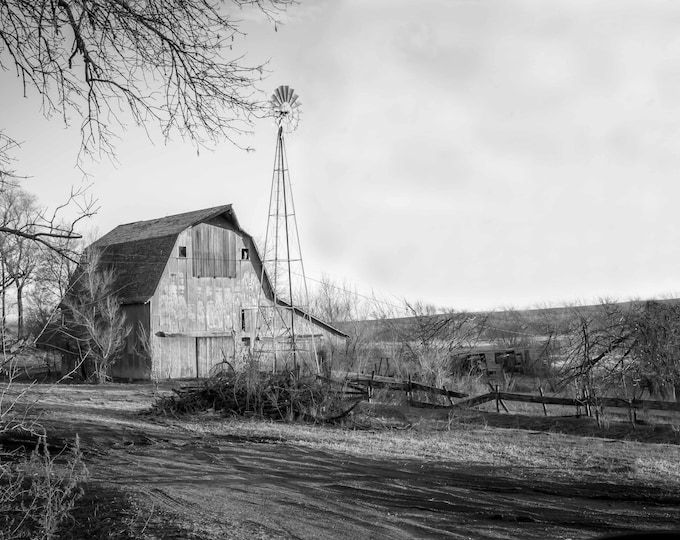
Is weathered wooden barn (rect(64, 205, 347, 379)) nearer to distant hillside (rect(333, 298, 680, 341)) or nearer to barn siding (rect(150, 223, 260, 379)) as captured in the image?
barn siding (rect(150, 223, 260, 379))

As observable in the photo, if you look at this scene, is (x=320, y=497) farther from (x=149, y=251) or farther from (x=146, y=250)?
(x=146, y=250)

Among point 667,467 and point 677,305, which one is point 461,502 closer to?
point 667,467

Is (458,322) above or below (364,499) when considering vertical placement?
above

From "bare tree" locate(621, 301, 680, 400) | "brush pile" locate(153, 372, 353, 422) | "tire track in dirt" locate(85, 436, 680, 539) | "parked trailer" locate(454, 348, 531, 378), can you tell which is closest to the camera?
"tire track in dirt" locate(85, 436, 680, 539)

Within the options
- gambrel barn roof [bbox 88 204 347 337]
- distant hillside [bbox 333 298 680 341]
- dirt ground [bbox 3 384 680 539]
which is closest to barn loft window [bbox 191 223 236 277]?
gambrel barn roof [bbox 88 204 347 337]

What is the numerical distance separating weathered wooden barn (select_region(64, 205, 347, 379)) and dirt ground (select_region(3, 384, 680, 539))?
55.2ft

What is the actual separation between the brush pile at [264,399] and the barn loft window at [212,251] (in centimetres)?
1347

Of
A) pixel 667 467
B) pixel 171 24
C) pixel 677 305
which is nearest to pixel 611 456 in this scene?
pixel 667 467

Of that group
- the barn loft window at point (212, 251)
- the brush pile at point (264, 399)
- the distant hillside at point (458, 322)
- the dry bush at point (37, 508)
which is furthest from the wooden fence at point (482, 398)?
the dry bush at point (37, 508)

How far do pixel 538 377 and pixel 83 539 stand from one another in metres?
29.2

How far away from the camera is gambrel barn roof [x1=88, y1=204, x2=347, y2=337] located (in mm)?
29914

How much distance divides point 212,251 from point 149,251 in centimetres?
305

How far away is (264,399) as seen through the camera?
17266mm

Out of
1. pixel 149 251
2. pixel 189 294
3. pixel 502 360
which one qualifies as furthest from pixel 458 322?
pixel 149 251
